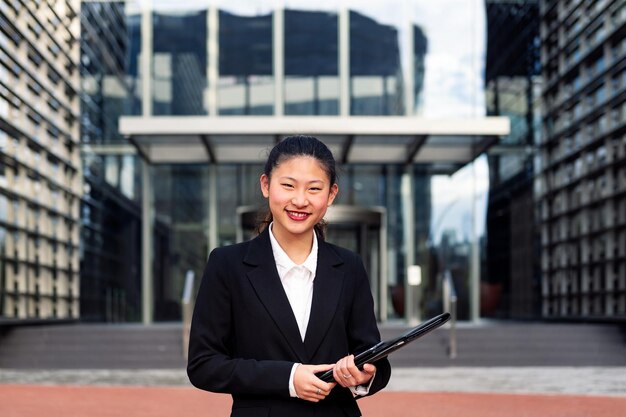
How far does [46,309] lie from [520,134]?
10405 mm

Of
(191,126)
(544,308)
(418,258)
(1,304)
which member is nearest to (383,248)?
(418,258)

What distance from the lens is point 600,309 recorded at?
14523 millimetres

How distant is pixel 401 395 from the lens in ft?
27.8

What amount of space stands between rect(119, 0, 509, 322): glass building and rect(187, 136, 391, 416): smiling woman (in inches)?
619

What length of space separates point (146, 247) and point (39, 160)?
3.92m

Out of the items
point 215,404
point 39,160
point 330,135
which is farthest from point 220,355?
point 330,135

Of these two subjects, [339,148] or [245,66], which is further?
[245,66]

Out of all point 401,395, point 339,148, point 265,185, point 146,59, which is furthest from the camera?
point 146,59

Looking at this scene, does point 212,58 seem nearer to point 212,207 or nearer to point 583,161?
point 212,207

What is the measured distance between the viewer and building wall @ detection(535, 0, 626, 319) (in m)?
14.0

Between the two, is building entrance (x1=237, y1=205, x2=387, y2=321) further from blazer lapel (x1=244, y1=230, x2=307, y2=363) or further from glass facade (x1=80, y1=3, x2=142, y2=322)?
blazer lapel (x1=244, y1=230, x2=307, y2=363)

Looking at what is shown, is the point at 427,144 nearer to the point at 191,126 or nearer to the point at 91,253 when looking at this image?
the point at 191,126

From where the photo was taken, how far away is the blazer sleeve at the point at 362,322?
1.95m

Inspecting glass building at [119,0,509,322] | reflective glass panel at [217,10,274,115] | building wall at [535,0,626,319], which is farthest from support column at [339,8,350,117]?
building wall at [535,0,626,319]
